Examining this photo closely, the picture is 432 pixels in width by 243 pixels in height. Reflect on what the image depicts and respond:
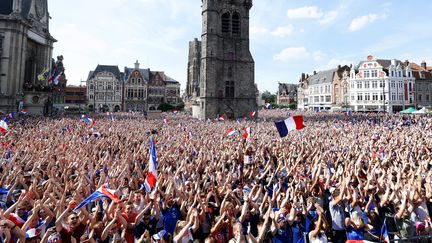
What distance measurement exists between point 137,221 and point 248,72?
47.8 m

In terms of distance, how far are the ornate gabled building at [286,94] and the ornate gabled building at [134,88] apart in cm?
6696

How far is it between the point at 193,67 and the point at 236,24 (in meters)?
55.8

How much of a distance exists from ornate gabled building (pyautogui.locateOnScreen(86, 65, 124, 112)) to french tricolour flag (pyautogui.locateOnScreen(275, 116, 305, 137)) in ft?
288

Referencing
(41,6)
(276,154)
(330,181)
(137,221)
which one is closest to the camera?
(137,221)

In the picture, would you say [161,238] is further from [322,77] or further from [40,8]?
[322,77]

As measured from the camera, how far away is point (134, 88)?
94688 millimetres

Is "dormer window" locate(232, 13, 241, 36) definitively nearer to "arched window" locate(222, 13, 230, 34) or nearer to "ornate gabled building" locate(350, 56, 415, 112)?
"arched window" locate(222, 13, 230, 34)

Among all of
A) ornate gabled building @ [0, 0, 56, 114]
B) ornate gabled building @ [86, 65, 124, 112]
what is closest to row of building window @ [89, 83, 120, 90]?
ornate gabled building @ [86, 65, 124, 112]

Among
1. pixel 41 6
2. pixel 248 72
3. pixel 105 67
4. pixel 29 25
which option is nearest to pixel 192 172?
pixel 248 72

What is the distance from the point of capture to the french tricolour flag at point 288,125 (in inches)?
571

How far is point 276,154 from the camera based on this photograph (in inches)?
576

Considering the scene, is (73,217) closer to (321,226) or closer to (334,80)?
(321,226)

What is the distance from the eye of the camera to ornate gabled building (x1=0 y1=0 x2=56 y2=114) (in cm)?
4669

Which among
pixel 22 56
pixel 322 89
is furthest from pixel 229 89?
pixel 322 89
